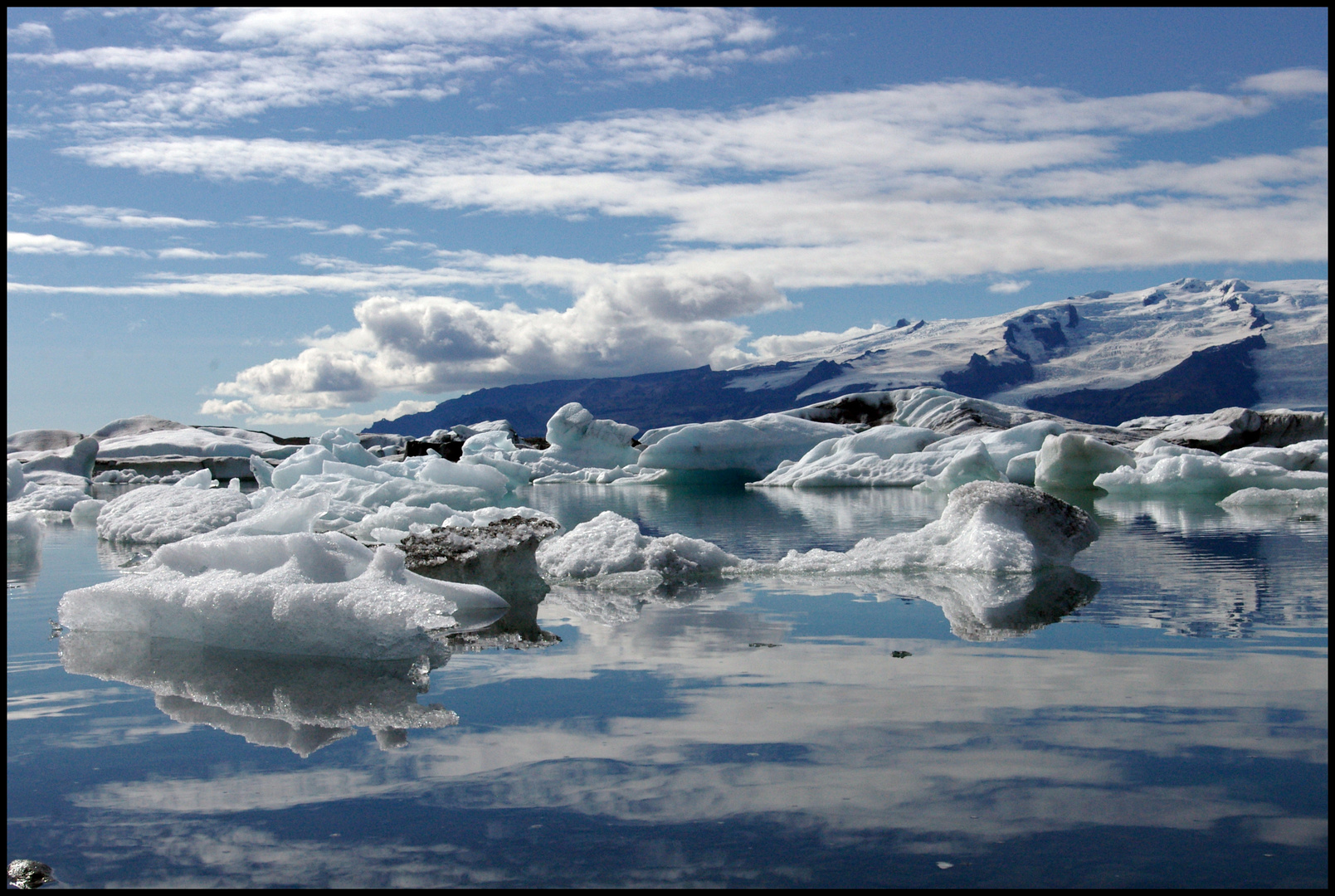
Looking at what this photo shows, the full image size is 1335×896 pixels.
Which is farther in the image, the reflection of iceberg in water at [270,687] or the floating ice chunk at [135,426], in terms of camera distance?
the floating ice chunk at [135,426]

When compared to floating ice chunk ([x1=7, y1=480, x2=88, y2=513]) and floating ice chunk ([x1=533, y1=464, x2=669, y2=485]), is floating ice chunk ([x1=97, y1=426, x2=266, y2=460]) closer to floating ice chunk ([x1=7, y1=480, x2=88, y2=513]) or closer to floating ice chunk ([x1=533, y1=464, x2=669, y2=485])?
floating ice chunk ([x1=533, y1=464, x2=669, y2=485])

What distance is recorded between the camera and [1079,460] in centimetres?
1906

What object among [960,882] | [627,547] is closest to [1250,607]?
[627,547]

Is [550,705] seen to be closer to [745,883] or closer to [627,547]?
[745,883]

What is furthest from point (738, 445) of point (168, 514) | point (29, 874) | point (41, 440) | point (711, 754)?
point (41, 440)

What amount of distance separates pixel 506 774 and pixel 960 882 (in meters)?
1.14

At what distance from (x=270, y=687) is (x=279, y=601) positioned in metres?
0.61

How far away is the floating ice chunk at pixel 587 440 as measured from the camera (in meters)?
32.2

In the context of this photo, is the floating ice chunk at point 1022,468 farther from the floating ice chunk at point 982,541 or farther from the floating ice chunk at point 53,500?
the floating ice chunk at point 53,500

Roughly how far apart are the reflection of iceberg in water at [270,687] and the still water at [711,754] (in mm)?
16

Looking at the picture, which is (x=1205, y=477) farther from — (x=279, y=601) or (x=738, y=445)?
(x=279, y=601)

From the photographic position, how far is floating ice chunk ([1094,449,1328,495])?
1488cm

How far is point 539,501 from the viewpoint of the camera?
1922 centimetres

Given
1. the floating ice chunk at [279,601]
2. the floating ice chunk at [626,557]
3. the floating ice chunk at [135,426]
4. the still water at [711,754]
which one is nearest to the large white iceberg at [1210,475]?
the floating ice chunk at [626,557]
